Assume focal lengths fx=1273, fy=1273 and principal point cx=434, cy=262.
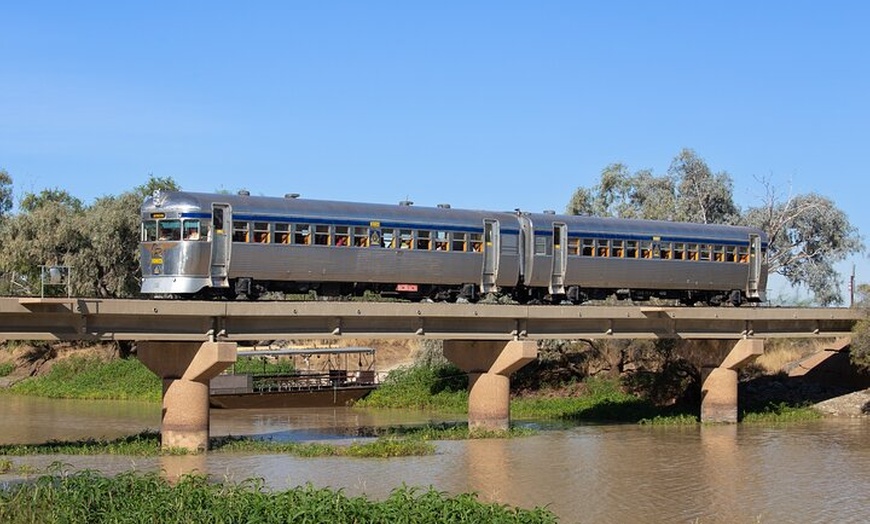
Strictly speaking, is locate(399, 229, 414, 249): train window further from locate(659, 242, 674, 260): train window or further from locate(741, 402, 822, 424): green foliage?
locate(741, 402, 822, 424): green foliage

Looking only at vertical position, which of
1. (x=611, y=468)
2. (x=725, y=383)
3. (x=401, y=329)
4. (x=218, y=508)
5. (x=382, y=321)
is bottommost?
(x=611, y=468)

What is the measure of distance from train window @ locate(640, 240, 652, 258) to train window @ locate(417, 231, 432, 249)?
8.45m

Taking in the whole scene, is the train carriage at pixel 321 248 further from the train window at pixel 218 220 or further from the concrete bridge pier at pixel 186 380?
the concrete bridge pier at pixel 186 380

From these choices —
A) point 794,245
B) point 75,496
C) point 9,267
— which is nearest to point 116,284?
point 9,267

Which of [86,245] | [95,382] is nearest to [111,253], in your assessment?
[86,245]

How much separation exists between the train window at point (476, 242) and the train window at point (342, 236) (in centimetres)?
430

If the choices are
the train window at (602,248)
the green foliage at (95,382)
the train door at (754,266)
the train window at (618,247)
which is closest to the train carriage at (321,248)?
the train window at (602,248)

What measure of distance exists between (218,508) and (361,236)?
57.9 feet

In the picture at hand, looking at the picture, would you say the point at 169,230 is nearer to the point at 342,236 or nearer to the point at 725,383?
the point at 342,236

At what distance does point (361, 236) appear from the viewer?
1427 inches

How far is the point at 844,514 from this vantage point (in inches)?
991

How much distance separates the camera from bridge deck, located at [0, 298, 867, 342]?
28.9 m

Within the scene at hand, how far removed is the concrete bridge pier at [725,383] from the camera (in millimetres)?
41156

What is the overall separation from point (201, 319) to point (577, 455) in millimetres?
10239
